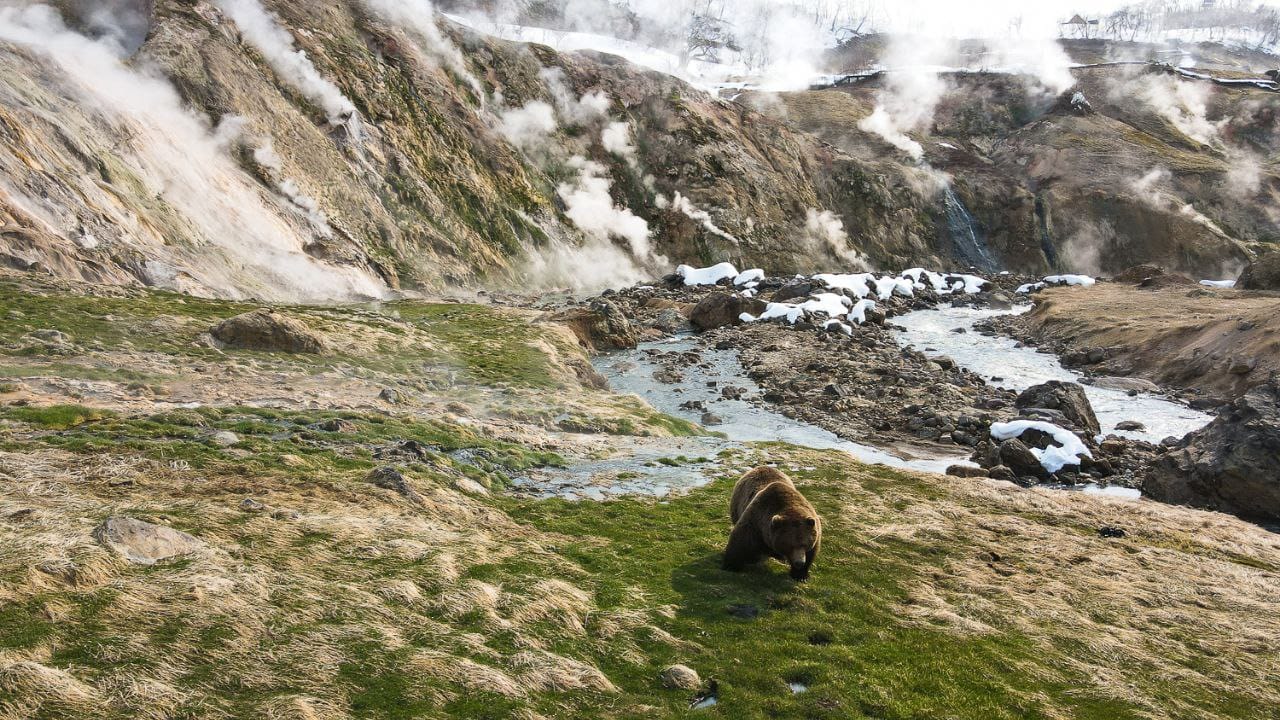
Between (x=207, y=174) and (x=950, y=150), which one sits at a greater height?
(x=950, y=150)

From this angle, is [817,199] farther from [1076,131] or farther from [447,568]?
[447,568]

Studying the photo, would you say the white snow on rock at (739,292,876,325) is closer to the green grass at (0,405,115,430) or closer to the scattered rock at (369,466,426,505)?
the scattered rock at (369,466,426,505)

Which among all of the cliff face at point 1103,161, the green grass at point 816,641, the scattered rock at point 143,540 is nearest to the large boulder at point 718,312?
the green grass at point 816,641

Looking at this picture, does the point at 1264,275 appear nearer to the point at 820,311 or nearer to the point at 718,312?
the point at 820,311

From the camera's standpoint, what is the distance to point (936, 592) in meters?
14.2

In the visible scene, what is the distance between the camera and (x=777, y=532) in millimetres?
13586

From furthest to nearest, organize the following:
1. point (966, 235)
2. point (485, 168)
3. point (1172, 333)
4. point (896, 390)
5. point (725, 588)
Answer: point (966, 235)
point (485, 168)
point (1172, 333)
point (896, 390)
point (725, 588)

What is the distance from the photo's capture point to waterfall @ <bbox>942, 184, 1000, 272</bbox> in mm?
120438

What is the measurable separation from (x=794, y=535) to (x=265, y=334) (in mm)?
24287

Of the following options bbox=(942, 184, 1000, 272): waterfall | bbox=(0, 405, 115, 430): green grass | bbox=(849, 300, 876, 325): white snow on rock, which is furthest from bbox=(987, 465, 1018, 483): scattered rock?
bbox=(942, 184, 1000, 272): waterfall

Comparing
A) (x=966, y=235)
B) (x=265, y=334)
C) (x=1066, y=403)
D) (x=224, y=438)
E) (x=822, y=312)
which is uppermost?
(x=966, y=235)

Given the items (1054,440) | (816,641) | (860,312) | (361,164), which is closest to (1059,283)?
(860,312)

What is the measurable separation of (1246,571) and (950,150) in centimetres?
13730

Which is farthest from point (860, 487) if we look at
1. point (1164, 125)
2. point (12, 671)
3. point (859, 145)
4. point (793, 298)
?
point (1164, 125)
